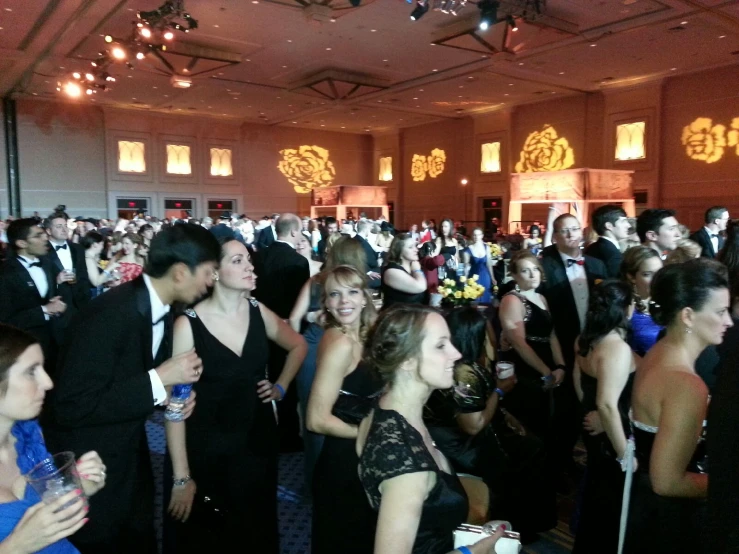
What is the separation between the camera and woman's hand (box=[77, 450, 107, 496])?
1.35 meters

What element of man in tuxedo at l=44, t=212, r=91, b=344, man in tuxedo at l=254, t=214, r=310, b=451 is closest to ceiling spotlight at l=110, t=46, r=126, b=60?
man in tuxedo at l=44, t=212, r=91, b=344

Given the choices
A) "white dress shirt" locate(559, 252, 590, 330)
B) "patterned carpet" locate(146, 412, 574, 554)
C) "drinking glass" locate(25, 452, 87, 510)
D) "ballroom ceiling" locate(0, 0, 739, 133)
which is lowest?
"patterned carpet" locate(146, 412, 574, 554)

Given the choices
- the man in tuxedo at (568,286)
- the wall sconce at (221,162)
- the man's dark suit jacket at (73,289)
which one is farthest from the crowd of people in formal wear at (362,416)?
the wall sconce at (221,162)

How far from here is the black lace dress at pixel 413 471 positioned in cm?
125

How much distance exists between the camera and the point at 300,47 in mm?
12234

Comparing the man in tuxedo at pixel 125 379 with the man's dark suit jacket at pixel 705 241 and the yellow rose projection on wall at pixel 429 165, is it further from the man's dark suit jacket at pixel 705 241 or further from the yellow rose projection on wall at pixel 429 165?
the yellow rose projection on wall at pixel 429 165

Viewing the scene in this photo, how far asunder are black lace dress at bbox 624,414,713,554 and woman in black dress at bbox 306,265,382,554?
0.89m

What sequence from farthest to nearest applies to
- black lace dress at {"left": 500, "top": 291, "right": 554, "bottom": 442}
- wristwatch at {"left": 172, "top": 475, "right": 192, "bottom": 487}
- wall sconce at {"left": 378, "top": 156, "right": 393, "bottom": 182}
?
1. wall sconce at {"left": 378, "top": 156, "right": 393, "bottom": 182}
2. black lace dress at {"left": 500, "top": 291, "right": 554, "bottom": 442}
3. wristwatch at {"left": 172, "top": 475, "right": 192, "bottom": 487}

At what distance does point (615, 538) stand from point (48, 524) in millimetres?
2086

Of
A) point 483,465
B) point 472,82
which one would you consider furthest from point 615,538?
point 472,82

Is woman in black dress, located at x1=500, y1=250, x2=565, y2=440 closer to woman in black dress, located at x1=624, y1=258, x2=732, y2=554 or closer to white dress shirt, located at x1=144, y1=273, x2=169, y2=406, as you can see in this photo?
woman in black dress, located at x1=624, y1=258, x2=732, y2=554

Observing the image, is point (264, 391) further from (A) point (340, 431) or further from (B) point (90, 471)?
(B) point (90, 471)

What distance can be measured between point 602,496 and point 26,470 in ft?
6.91

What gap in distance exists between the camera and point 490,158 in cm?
1923
